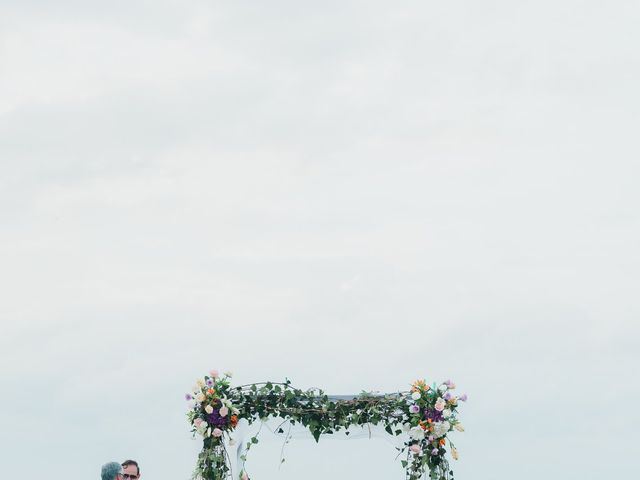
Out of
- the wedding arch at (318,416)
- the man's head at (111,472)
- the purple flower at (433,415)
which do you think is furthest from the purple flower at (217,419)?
the man's head at (111,472)

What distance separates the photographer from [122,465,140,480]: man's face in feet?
26.6

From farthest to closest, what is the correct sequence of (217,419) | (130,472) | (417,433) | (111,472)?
1. (217,419)
2. (417,433)
3. (130,472)
4. (111,472)

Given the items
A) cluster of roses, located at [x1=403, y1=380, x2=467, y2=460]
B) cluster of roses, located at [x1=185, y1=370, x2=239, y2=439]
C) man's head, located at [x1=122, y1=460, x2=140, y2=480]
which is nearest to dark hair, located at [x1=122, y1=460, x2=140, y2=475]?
man's head, located at [x1=122, y1=460, x2=140, y2=480]

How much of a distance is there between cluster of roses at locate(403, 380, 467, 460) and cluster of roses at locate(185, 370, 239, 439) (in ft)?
6.22

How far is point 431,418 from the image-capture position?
10250mm

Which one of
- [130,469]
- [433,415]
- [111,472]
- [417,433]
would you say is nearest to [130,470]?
[130,469]

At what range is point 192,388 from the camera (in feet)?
34.9

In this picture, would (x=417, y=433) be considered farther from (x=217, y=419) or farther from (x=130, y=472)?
(x=130, y=472)

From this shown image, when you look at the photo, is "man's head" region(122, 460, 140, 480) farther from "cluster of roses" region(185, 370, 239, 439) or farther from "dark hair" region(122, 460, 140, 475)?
"cluster of roses" region(185, 370, 239, 439)

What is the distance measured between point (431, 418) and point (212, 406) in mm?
2328

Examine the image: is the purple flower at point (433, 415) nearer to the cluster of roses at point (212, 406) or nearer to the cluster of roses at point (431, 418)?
the cluster of roses at point (431, 418)

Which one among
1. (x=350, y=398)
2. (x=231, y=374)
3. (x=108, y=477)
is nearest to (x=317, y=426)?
(x=350, y=398)

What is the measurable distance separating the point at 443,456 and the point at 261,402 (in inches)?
79.5

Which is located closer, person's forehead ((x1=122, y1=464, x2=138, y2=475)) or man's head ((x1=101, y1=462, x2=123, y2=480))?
man's head ((x1=101, y1=462, x2=123, y2=480))
